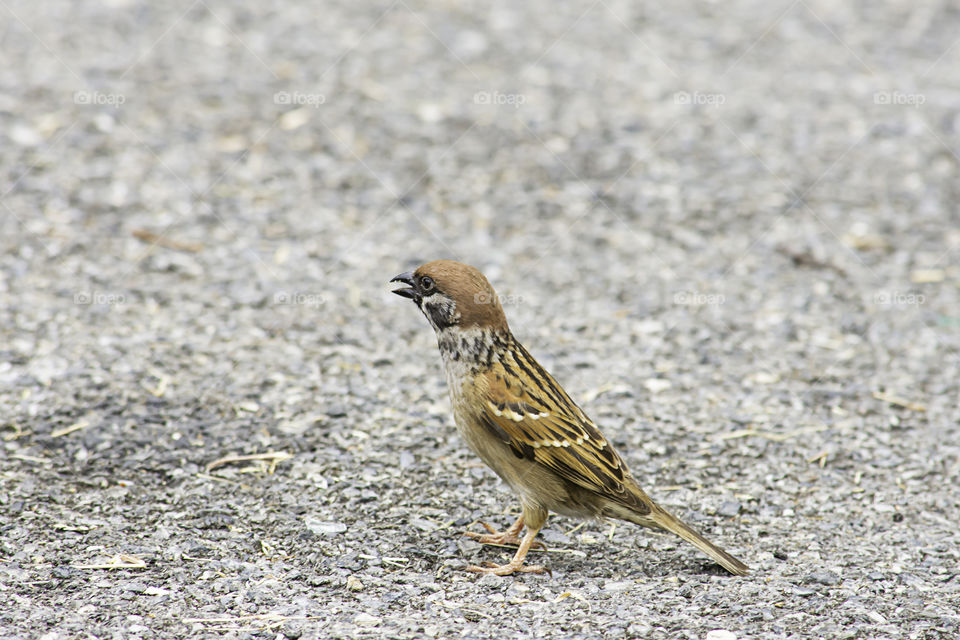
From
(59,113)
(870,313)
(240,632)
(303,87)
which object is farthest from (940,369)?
(59,113)

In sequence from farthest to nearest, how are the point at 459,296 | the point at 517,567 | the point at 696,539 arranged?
the point at 459,296
the point at 517,567
the point at 696,539

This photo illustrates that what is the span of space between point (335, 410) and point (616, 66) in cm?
667

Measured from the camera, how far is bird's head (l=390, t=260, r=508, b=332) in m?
5.55

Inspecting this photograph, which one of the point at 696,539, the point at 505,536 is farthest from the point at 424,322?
the point at 696,539

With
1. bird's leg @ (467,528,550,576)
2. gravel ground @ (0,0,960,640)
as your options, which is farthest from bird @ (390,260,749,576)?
gravel ground @ (0,0,960,640)

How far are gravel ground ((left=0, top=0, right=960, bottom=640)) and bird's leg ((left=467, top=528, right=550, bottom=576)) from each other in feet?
0.43

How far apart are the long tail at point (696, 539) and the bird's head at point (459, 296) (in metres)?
1.28

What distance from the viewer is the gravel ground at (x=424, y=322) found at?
204 inches

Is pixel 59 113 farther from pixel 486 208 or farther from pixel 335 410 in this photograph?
pixel 335 410

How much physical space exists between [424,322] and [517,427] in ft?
9.47

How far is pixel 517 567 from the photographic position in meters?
5.35

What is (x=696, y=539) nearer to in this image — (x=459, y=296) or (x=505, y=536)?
(x=505, y=536)

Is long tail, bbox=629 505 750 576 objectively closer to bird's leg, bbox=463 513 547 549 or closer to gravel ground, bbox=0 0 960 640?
gravel ground, bbox=0 0 960 640

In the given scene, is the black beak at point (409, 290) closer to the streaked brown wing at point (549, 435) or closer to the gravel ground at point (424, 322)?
the streaked brown wing at point (549, 435)
